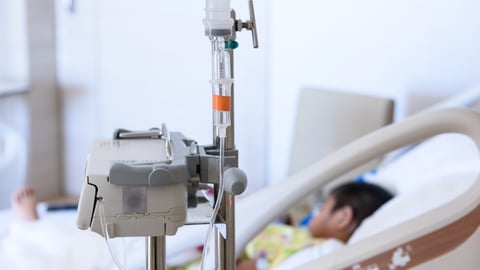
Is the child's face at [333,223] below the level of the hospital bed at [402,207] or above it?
below

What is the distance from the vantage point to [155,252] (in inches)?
44.3

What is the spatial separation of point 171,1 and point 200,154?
2.25 m

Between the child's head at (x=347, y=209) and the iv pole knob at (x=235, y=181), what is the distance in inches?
45.0

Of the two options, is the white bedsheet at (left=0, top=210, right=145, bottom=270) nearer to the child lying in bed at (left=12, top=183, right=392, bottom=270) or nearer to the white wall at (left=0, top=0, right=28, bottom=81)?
the child lying in bed at (left=12, top=183, right=392, bottom=270)

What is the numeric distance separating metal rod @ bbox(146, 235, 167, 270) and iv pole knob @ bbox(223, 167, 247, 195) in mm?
161

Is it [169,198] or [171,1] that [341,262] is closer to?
[169,198]

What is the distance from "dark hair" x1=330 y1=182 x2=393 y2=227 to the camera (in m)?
2.09

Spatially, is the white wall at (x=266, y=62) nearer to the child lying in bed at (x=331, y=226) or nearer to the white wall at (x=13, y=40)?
the white wall at (x=13, y=40)

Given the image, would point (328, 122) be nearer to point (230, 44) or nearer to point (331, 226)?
point (331, 226)

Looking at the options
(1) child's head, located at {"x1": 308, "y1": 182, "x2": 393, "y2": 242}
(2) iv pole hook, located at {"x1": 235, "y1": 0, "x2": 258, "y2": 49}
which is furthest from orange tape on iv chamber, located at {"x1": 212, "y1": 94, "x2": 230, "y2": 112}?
(1) child's head, located at {"x1": 308, "y1": 182, "x2": 393, "y2": 242}

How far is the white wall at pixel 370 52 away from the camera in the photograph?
2627 mm

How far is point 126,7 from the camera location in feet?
11.3

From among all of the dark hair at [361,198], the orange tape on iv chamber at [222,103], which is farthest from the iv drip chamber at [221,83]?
the dark hair at [361,198]

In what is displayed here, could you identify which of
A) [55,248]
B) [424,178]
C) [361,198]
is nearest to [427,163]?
[424,178]
